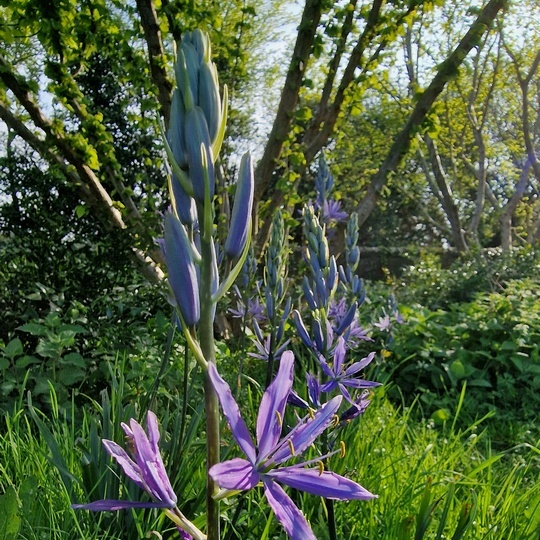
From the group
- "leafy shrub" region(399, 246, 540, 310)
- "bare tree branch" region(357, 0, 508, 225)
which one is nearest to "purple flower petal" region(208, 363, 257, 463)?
"bare tree branch" region(357, 0, 508, 225)

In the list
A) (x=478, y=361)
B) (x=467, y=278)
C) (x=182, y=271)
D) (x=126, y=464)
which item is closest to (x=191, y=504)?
(x=126, y=464)

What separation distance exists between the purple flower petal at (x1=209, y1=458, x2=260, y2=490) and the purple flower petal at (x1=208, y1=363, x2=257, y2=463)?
1cm

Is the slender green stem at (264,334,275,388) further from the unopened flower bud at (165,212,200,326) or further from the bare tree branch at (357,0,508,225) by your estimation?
the bare tree branch at (357,0,508,225)

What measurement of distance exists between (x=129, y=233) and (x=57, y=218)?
0.55 m

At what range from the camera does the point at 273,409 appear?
0.74 metres

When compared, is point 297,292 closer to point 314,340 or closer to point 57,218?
point 57,218

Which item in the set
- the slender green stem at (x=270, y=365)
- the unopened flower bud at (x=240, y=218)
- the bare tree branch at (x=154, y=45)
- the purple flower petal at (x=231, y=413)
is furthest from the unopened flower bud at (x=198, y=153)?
the bare tree branch at (x=154, y=45)

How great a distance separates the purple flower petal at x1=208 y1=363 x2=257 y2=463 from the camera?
681 mm

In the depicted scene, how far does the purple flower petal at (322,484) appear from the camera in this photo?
66 centimetres

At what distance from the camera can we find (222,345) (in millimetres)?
3719

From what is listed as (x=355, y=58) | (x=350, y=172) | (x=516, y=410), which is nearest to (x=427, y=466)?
(x=516, y=410)

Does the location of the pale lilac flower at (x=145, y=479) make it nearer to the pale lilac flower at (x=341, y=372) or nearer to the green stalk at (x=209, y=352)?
the green stalk at (x=209, y=352)

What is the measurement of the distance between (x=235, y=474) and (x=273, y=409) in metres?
0.10

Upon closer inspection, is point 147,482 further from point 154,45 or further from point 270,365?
point 154,45
